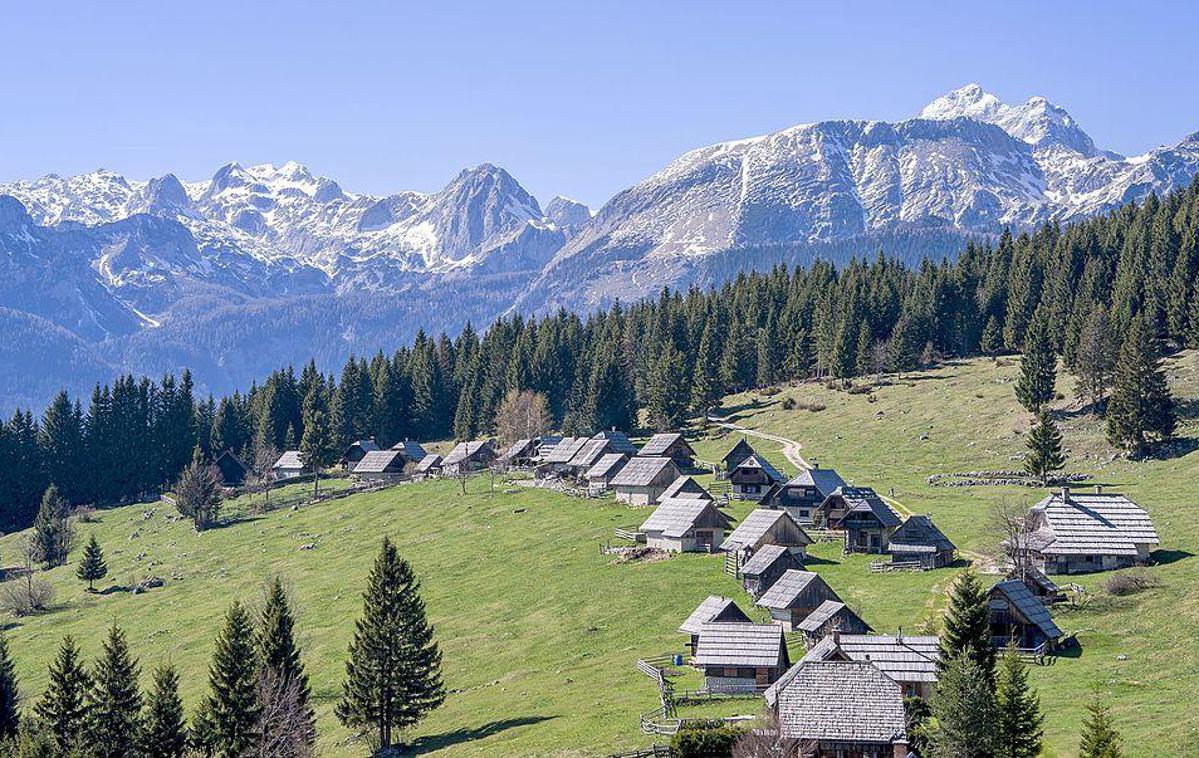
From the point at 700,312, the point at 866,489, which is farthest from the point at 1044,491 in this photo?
the point at 700,312

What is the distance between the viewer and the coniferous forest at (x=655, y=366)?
Answer: 166 meters

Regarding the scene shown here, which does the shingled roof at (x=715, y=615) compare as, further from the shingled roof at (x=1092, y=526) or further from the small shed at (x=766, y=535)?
the shingled roof at (x=1092, y=526)

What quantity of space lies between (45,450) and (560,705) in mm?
134390

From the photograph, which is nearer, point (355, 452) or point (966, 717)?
point (966, 717)

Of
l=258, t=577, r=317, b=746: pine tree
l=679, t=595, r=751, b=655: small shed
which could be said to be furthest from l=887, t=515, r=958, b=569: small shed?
l=258, t=577, r=317, b=746: pine tree

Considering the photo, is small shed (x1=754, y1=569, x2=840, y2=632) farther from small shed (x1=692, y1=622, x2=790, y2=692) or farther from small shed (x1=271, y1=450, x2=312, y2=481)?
small shed (x1=271, y1=450, x2=312, y2=481)

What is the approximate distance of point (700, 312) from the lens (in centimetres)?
19888

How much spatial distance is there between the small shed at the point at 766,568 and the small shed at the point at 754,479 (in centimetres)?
3160

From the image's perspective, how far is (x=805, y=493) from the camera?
107 metres

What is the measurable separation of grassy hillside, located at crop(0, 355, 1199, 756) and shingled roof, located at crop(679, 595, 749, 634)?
6.95 ft

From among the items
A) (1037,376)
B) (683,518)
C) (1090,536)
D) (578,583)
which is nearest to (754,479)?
(683,518)

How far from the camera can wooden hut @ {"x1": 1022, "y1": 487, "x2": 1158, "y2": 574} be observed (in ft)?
273

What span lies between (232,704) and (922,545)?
49.6m

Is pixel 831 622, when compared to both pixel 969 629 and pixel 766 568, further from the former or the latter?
pixel 766 568
